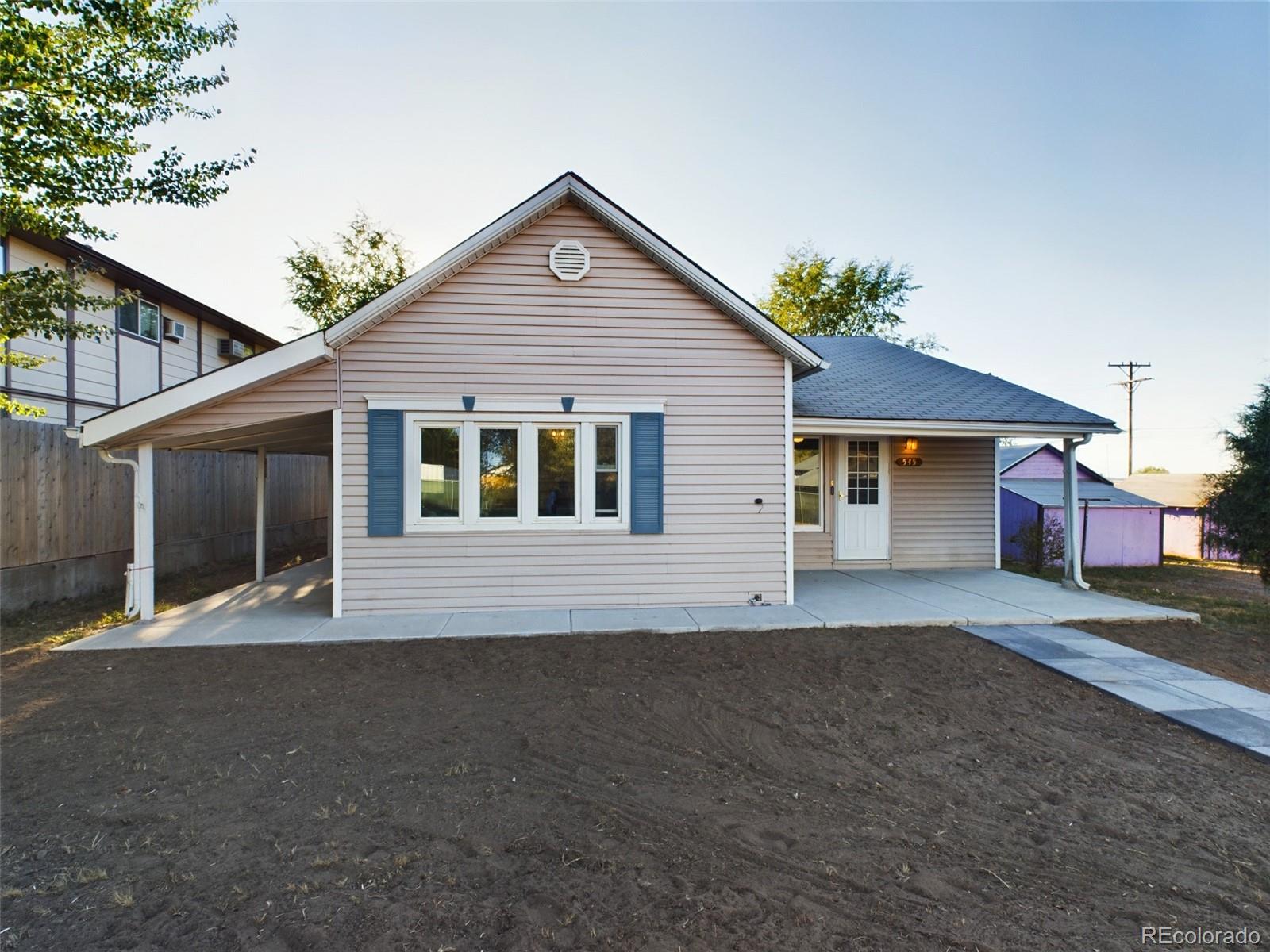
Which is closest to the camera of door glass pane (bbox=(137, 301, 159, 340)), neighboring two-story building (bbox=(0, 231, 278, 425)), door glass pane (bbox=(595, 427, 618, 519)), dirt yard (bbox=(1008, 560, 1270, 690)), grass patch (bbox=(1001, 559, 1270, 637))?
dirt yard (bbox=(1008, 560, 1270, 690))

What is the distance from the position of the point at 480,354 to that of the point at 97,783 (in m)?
5.20

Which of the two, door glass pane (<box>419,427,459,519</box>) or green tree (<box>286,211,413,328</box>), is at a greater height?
green tree (<box>286,211,413,328</box>)

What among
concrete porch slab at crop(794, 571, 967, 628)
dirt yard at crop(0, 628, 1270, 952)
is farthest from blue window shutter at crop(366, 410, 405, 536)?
concrete porch slab at crop(794, 571, 967, 628)

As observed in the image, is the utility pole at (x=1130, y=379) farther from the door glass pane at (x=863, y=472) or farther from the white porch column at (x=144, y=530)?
the white porch column at (x=144, y=530)

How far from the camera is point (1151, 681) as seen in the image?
Answer: 5133mm

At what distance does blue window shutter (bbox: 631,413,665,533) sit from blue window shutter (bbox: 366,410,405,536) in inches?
110

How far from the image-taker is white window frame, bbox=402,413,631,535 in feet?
23.6

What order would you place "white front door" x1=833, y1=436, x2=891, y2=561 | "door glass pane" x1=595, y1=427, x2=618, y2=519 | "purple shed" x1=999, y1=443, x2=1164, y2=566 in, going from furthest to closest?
"purple shed" x1=999, y1=443, x2=1164, y2=566 → "white front door" x1=833, y1=436, x2=891, y2=561 → "door glass pane" x1=595, y1=427, x2=618, y2=519

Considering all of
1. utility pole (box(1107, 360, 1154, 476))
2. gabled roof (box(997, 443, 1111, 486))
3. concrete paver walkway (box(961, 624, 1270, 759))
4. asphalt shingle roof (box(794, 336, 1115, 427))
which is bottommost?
concrete paver walkway (box(961, 624, 1270, 759))

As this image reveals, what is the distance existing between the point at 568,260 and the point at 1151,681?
7.29m

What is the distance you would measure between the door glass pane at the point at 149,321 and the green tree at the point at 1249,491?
18129 millimetres

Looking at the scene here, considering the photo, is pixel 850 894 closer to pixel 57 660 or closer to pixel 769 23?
pixel 57 660

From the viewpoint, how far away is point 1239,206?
12648mm

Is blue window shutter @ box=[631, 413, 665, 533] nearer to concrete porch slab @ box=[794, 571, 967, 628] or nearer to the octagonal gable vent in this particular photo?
the octagonal gable vent
